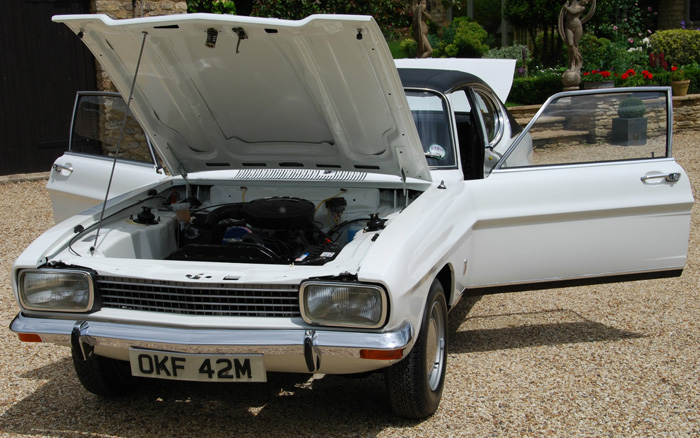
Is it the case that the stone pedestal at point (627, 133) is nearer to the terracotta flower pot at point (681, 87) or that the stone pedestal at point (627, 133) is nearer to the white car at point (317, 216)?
the white car at point (317, 216)

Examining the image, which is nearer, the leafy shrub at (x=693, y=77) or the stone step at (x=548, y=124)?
the stone step at (x=548, y=124)

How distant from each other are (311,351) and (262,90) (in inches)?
62.5

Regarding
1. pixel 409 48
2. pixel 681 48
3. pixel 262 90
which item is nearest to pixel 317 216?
pixel 262 90

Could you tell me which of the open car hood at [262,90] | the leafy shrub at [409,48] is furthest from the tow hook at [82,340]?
the leafy shrub at [409,48]

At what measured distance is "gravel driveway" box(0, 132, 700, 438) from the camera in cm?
334

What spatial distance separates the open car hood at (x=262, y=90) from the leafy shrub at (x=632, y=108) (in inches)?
47.5

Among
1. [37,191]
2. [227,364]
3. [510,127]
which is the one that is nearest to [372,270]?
[227,364]

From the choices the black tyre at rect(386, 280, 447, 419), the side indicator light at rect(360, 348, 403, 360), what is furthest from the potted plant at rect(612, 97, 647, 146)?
the side indicator light at rect(360, 348, 403, 360)

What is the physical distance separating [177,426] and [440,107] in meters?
2.35

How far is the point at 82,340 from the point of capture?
3047mm

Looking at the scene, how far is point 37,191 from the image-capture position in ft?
30.5

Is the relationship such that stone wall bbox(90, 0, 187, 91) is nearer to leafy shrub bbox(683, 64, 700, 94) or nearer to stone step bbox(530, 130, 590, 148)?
stone step bbox(530, 130, 590, 148)

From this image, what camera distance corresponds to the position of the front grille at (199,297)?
9.74ft

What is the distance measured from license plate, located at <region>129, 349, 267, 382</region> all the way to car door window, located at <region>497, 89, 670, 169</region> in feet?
6.30
